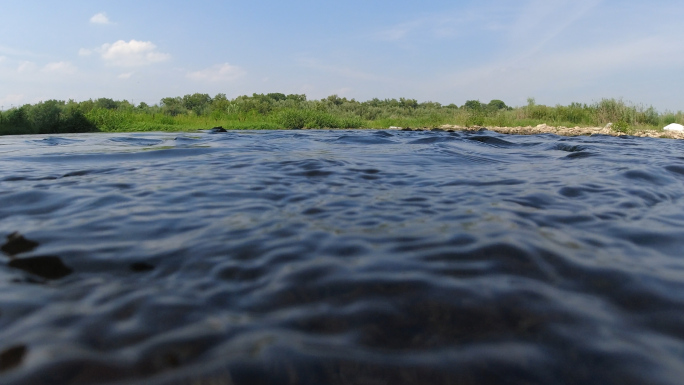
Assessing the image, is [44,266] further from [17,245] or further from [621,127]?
[621,127]

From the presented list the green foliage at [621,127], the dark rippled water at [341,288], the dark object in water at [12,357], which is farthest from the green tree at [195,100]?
the dark object in water at [12,357]

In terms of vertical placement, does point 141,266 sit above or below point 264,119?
below

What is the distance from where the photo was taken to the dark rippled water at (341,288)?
1171 mm

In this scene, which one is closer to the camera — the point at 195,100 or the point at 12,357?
the point at 12,357

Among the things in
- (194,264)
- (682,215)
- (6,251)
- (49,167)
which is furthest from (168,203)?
(682,215)

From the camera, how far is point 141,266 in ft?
6.13

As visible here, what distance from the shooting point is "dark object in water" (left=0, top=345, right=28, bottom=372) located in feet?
3.79

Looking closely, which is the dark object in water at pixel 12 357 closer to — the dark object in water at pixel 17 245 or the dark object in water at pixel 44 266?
the dark object in water at pixel 44 266

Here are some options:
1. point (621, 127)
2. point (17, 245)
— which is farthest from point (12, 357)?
point (621, 127)

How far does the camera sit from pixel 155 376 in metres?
1.12

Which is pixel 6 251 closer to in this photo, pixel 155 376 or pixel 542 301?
pixel 155 376

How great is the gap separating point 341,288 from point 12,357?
3.55 ft

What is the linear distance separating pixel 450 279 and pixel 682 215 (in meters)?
2.31

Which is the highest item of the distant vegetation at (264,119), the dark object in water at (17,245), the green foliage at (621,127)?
the distant vegetation at (264,119)
